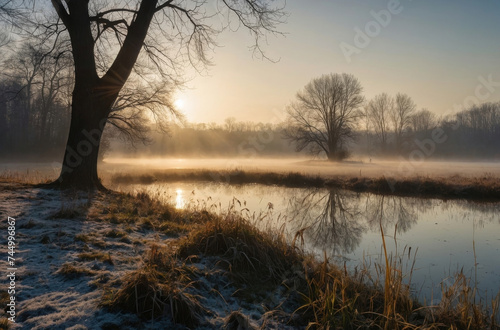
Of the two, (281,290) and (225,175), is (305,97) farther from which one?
(281,290)

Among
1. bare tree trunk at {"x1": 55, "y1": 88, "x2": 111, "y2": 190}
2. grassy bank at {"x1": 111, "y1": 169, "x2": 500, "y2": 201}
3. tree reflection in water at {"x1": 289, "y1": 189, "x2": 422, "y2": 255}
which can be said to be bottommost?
tree reflection in water at {"x1": 289, "y1": 189, "x2": 422, "y2": 255}

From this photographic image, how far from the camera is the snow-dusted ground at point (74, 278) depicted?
215 centimetres

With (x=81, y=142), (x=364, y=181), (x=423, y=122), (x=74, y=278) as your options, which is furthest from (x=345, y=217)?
(x=423, y=122)

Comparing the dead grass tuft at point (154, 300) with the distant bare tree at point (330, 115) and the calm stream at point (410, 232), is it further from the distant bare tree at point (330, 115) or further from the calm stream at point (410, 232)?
the distant bare tree at point (330, 115)

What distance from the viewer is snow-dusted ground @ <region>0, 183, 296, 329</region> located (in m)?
2.15

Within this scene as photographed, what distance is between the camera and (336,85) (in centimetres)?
3441

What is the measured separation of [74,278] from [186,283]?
1.05 meters

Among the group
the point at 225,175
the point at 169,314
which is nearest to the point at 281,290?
the point at 169,314

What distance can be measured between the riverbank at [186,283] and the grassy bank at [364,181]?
12223 millimetres

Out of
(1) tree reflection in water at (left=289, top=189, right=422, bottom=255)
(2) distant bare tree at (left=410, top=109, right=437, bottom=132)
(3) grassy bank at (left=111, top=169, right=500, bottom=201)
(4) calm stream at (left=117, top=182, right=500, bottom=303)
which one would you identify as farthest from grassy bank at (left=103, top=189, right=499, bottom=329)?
(2) distant bare tree at (left=410, top=109, right=437, bottom=132)

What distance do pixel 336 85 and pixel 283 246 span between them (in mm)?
33505

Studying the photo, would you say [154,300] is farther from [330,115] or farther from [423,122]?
[423,122]

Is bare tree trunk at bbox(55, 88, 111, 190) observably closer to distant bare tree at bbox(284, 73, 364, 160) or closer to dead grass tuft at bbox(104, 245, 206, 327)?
dead grass tuft at bbox(104, 245, 206, 327)

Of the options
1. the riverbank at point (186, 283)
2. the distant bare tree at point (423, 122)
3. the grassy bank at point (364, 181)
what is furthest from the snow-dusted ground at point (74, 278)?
the distant bare tree at point (423, 122)
